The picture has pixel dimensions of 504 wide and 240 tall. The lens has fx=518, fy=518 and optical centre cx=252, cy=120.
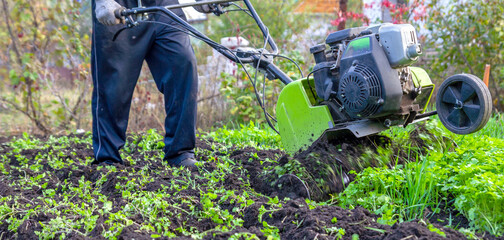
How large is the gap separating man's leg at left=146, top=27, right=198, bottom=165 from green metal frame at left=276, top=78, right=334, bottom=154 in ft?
2.38

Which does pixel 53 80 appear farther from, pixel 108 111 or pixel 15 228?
pixel 15 228

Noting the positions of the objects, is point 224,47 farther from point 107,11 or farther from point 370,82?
point 370,82

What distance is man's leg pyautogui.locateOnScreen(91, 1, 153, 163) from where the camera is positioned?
11.5 ft

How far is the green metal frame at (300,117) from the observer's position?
2830 mm

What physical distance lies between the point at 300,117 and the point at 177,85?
39.1 inches

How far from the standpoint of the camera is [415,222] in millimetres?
2018

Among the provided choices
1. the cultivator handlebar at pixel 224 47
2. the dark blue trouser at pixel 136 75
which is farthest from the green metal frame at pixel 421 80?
the dark blue trouser at pixel 136 75

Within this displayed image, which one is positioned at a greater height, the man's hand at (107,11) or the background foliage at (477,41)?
the man's hand at (107,11)

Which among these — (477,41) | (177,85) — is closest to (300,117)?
(177,85)

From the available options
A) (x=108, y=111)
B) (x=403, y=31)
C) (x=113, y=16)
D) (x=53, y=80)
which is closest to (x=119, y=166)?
(x=108, y=111)

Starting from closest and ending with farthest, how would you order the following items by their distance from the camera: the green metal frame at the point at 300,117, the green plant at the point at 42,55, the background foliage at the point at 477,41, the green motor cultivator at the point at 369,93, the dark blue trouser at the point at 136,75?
the green motor cultivator at the point at 369,93 → the green metal frame at the point at 300,117 → the dark blue trouser at the point at 136,75 → the background foliage at the point at 477,41 → the green plant at the point at 42,55

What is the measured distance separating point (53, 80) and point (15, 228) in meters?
4.23

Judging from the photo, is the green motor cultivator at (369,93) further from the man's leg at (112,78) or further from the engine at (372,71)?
the man's leg at (112,78)

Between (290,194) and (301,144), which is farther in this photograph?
(301,144)
